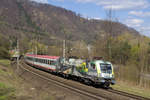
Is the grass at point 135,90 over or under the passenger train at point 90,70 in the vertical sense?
under

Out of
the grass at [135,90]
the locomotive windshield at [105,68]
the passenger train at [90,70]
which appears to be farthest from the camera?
the locomotive windshield at [105,68]

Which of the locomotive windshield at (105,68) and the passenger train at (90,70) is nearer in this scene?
the passenger train at (90,70)

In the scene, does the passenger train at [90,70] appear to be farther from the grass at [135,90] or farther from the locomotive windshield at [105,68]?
the grass at [135,90]

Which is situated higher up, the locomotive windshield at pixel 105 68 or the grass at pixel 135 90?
the locomotive windshield at pixel 105 68

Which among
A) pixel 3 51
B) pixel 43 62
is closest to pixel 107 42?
pixel 43 62

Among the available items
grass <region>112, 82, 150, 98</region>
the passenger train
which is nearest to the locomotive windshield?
the passenger train

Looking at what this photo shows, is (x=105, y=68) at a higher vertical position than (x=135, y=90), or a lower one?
higher

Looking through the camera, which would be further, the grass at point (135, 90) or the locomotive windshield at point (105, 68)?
the locomotive windshield at point (105, 68)

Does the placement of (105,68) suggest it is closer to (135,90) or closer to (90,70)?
(90,70)

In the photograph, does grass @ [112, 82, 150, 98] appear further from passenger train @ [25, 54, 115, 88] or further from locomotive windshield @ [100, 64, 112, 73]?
locomotive windshield @ [100, 64, 112, 73]

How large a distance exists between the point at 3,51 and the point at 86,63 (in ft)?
123

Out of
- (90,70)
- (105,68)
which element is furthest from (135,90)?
(90,70)

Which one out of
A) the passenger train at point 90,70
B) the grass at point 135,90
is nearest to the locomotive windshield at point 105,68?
the passenger train at point 90,70

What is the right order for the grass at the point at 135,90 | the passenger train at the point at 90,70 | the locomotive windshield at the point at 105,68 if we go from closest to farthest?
1. the grass at the point at 135,90
2. the passenger train at the point at 90,70
3. the locomotive windshield at the point at 105,68
